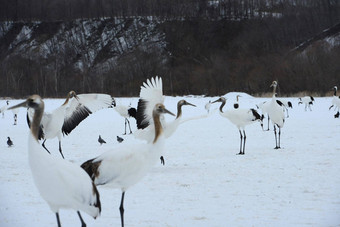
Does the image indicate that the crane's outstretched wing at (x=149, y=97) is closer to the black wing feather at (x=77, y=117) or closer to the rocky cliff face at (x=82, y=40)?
the black wing feather at (x=77, y=117)

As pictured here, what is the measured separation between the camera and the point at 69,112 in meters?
9.28

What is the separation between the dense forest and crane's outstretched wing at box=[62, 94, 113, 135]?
36.6 meters

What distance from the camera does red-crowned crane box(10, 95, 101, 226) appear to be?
3566 millimetres

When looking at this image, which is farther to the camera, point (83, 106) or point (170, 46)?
point (170, 46)

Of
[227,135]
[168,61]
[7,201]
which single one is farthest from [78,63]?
[7,201]

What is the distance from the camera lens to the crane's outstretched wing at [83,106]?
889cm

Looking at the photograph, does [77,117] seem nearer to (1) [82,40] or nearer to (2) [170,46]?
(2) [170,46]

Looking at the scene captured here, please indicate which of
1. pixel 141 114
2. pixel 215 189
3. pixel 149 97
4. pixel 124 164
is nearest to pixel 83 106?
pixel 141 114

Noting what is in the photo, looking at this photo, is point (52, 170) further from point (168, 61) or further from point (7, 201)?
point (168, 61)

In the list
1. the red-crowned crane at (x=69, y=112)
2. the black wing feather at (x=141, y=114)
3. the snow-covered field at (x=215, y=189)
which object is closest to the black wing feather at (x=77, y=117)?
the red-crowned crane at (x=69, y=112)

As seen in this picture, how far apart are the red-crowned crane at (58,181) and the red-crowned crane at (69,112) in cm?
469

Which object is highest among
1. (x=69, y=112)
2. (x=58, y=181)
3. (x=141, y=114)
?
(x=69, y=112)

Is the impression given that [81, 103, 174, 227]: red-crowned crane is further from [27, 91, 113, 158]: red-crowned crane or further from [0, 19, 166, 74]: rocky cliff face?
[0, 19, 166, 74]: rocky cliff face

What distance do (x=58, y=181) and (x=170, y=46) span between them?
6928 centimetres
